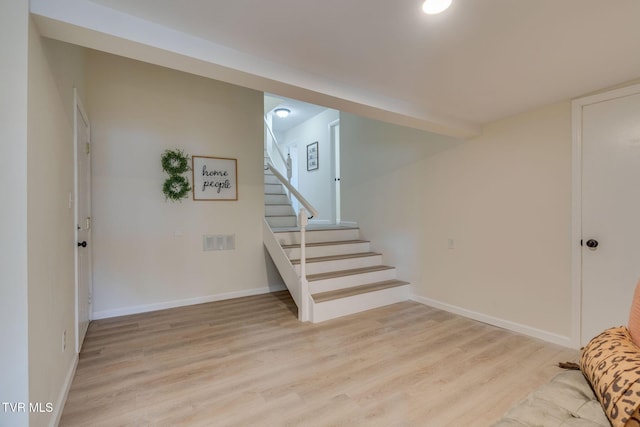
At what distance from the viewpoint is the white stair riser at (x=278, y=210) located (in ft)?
16.6

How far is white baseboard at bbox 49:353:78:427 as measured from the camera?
5.42 feet

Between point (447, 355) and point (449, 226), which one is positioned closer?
point (447, 355)

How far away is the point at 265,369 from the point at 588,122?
10.6 feet

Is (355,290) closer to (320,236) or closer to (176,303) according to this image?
(320,236)

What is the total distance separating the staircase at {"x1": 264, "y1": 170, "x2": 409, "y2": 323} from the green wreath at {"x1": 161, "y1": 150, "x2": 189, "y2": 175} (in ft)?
4.35

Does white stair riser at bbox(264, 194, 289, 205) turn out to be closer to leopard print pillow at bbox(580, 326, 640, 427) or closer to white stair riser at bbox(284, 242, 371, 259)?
white stair riser at bbox(284, 242, 371, 259)

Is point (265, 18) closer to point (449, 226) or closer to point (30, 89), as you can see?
point (30, 89)

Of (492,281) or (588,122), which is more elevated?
(588,122)

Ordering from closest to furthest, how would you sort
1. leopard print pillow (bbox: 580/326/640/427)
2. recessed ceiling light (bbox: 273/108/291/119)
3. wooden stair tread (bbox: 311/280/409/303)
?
leopard print pillow (bbox: 580/326/640/427), wooden stair tread (bbox: 311/280/409/303), recessed ceiling light (bbox: 273/108/291/119)

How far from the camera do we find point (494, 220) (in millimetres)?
3170

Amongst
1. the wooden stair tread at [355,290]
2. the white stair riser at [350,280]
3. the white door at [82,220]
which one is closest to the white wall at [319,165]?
the white stair riser at [350,280]

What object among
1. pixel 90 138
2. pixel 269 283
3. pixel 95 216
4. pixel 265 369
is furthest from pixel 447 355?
pixel 90 138

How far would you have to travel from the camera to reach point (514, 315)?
9.89ft

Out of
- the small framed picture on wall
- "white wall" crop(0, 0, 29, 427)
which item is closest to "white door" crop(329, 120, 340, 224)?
the small framed picture on wall
